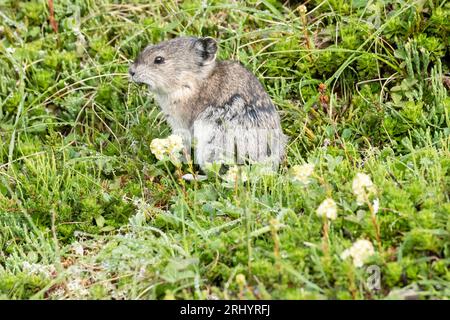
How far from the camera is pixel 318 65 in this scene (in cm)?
823

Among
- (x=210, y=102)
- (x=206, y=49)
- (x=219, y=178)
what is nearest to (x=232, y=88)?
(x=210, y=102)

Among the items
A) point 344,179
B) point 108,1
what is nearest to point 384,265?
point 344,179

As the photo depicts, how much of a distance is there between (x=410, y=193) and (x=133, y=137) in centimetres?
304

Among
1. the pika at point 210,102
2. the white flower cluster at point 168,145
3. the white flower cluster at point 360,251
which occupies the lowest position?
the white flower cluster at point 360,251

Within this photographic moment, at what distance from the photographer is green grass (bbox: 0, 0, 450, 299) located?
552 centimetres

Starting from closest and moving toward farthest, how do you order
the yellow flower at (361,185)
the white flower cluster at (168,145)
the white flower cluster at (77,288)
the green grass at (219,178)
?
the yellow flower at (361,185) → the green grass at (219,178) → the white flower cluster at (77,288) → the white flower cluster at (168,145)

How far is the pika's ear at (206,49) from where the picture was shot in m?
7.62

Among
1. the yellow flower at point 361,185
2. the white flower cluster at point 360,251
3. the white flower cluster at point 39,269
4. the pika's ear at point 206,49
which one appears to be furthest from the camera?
the pika's ear at point 206,49

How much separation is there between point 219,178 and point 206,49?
3.90 ft

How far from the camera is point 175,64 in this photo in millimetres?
7652

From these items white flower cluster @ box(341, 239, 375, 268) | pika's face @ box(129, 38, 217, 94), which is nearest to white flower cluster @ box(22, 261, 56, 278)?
pika's face @ box(129, 38, 217, 94)

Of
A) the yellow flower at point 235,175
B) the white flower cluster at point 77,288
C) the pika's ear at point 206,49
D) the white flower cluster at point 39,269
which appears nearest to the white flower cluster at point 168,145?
the yellow flower at point 235,175

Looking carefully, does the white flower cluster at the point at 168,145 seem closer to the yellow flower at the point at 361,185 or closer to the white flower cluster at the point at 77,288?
the white flower cluster at the point at 77,288

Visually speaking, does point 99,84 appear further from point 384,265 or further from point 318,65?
point 384,265
